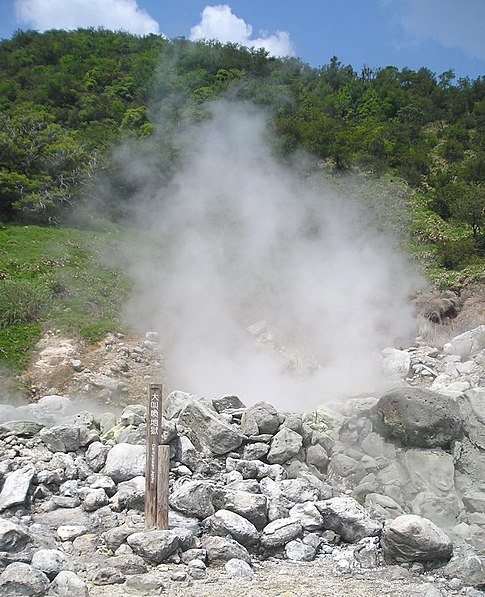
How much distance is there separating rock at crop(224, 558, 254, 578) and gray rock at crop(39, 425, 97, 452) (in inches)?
89.7

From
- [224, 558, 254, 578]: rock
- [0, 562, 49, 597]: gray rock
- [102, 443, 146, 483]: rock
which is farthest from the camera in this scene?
[102, 443, 146, 483]: rock

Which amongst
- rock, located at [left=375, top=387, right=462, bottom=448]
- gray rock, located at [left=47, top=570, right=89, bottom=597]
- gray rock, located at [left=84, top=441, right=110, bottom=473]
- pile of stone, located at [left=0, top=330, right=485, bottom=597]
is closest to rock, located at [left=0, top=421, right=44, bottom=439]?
pile of stone, located at [left=0, top=330, right=485, bottom=597]

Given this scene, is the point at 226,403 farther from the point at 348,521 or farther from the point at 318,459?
the point at 348,521

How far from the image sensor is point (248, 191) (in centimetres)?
1564

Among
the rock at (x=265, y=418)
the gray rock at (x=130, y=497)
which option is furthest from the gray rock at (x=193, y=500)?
the rock at (x=265, y=418)

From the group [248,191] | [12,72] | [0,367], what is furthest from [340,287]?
[12,72]

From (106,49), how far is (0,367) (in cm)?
2870

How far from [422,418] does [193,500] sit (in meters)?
2.50

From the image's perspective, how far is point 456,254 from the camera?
1608 cm

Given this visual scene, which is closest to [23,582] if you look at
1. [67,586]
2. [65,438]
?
[67,586]

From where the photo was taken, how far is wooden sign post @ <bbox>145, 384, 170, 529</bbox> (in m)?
5.29

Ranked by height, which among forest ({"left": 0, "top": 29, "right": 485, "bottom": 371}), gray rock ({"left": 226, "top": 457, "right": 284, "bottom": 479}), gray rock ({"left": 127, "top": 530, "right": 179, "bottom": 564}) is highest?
forest ({"left": 0, "top": 29, "right": 485, "bottom": 371})

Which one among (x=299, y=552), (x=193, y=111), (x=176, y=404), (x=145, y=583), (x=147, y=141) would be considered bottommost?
(x=145, y=583)

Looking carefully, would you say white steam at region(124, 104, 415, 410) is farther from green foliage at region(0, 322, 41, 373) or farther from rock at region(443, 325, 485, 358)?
green foliage at region(0, 322, 41, 373)
